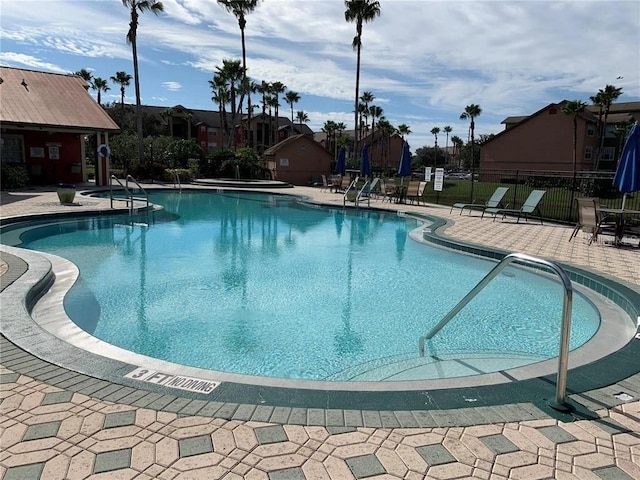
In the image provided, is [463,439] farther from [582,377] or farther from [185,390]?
[185,390]

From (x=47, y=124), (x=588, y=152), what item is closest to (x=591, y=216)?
(x=47, y=124)

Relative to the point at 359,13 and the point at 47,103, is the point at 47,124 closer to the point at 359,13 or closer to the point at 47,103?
the point at 47,103

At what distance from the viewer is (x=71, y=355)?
3695 mm

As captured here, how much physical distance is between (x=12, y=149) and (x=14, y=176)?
8.27ft

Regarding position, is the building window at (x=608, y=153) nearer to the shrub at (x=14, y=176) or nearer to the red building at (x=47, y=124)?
the red building at (x=47, y=124)

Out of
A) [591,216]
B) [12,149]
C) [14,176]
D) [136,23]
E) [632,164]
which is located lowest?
[591,216]

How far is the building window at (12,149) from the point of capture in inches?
799

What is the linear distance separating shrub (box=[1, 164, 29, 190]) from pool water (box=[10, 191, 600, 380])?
9.00m

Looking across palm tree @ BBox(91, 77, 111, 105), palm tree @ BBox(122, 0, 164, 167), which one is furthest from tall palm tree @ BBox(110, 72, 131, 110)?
palm tree @ BBox(122, 0, 164, 167)

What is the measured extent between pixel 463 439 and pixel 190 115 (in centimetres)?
5864

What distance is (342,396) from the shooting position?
3.18 metres

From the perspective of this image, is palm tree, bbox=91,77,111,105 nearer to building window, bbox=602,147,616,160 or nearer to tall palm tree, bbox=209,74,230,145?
tall palm tree, bbox=209,74,230,145

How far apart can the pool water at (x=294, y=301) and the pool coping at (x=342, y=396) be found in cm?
129

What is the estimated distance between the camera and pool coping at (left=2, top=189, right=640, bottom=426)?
115 inches
